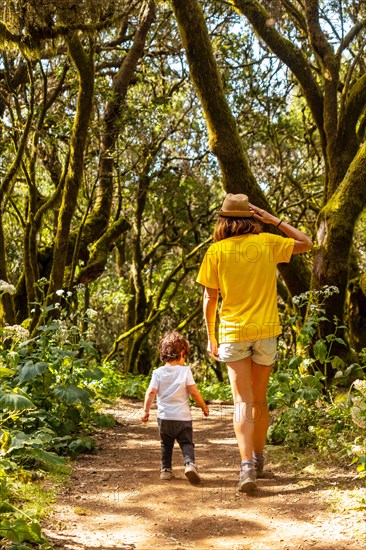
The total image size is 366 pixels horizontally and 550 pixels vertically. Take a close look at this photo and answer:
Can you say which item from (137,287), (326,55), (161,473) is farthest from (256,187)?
(137,287)

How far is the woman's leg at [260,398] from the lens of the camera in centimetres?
500

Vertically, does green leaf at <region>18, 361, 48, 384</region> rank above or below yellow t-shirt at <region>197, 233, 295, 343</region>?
below

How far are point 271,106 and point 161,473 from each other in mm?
12077

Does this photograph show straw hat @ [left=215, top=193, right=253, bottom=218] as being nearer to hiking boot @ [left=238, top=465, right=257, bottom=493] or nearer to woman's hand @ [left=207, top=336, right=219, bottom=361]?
woman's hand @ [left=207, top=336, right=219, bottom=361]

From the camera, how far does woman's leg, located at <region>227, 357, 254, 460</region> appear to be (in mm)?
4809

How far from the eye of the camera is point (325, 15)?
11906 millimetres

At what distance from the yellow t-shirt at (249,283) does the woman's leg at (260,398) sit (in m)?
0.32

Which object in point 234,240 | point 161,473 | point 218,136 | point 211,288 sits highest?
point 218,136

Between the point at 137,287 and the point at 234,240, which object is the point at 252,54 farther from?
the point at 234,240

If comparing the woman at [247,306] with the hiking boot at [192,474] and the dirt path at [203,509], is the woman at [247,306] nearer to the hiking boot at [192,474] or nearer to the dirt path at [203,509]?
the dirt path at [203,509]

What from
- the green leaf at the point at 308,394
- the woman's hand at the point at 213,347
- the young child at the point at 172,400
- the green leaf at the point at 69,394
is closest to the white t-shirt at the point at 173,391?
the young child at the point at 172,400

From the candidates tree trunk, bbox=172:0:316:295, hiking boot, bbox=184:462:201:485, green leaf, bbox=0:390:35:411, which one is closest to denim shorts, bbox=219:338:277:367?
hiking boot, bbox=184:462:201:485

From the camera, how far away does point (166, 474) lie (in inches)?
214

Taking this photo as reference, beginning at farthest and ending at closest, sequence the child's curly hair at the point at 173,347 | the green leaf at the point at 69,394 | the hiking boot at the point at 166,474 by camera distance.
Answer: the green leaf at the point at 69,394
the child's curly hair at the point at 173,347
the hiking boot at the point at 166,474
